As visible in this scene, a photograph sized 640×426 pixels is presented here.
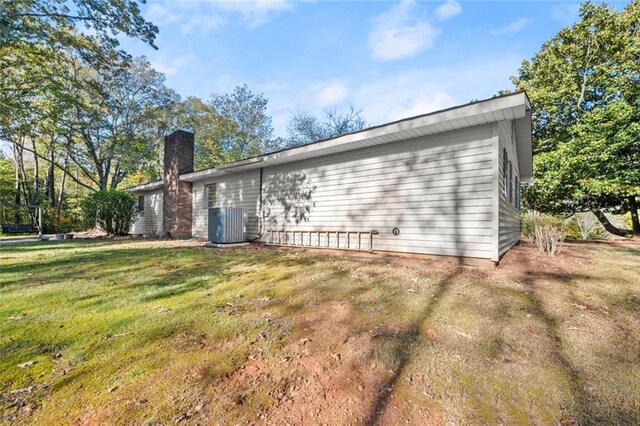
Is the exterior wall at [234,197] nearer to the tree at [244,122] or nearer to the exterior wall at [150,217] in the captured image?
the exterior wall at [150,217]

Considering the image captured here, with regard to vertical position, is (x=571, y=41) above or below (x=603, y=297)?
above

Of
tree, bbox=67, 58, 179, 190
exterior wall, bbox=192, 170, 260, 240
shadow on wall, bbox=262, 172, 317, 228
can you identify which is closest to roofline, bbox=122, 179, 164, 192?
exterior wall, bbox=192, 170, 260, 240

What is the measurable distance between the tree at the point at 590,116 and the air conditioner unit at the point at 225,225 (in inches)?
572

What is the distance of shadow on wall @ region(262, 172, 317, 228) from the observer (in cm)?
856

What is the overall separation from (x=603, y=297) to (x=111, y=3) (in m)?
15.4

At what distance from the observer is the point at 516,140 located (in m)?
8.84

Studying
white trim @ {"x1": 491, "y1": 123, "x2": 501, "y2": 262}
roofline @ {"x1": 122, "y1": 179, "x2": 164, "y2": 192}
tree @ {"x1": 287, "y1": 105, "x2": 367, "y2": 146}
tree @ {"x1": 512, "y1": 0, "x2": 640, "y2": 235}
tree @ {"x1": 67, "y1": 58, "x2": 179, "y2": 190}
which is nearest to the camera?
white trim @ {"x1": 491, "y1": 123, "x2": 501, "y2": 262}

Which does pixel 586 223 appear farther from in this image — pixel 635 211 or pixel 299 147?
pixel 299 147

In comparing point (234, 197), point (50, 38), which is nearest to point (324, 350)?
point (234, 197)

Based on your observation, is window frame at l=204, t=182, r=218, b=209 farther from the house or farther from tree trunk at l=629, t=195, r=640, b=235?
tree trunk at l=629, t=195, r=640, b=235

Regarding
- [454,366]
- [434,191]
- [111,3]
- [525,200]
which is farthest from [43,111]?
[525,200]

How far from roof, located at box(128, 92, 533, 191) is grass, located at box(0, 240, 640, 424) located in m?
2.88

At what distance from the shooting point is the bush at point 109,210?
13.3 m

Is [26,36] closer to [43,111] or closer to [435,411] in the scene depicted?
[43,111]
